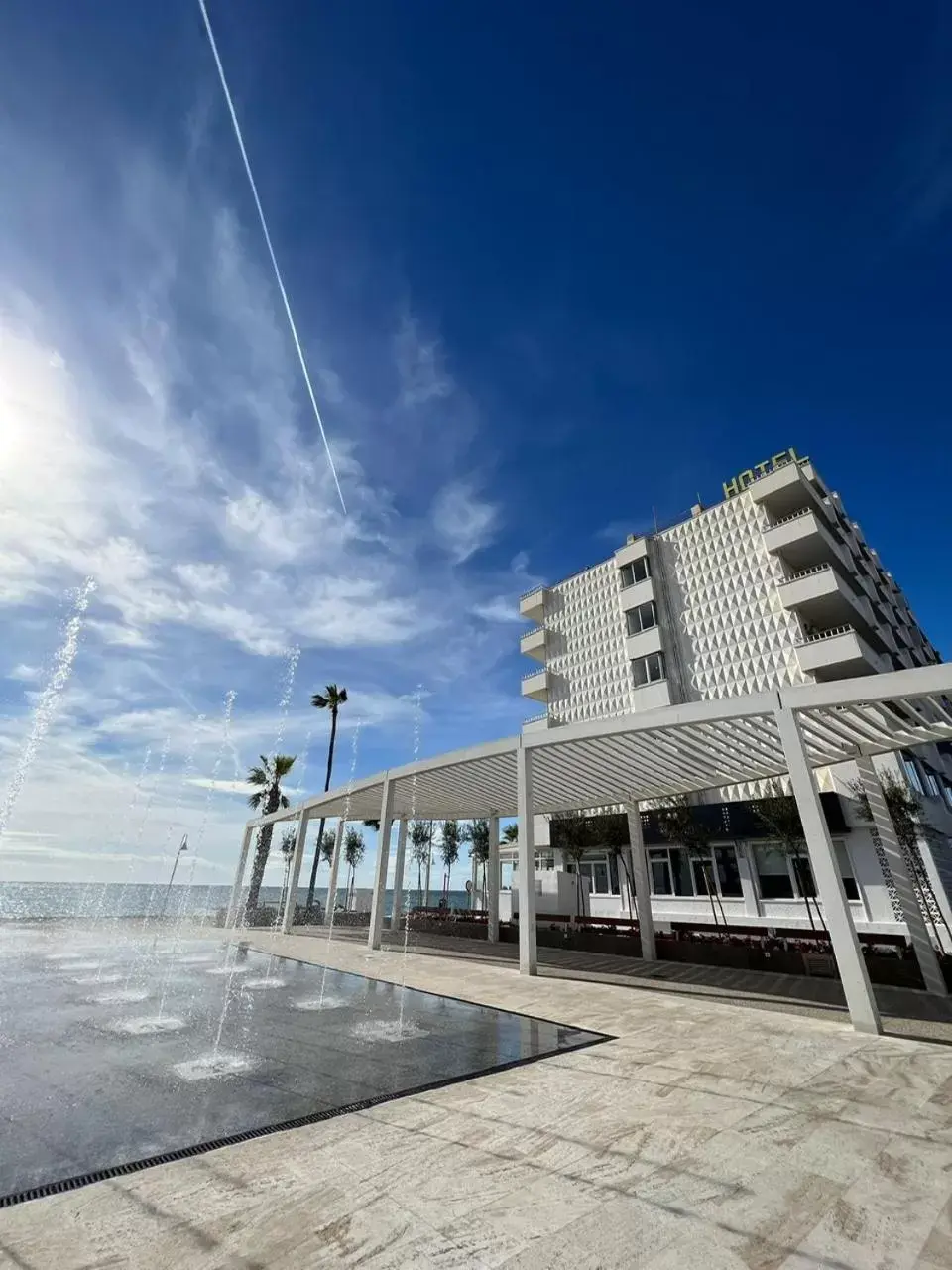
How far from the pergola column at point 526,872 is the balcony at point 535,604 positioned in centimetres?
2356

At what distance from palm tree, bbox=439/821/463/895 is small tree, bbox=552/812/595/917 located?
28.7 meters

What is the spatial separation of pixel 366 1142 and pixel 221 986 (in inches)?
310

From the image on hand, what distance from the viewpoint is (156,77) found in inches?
290

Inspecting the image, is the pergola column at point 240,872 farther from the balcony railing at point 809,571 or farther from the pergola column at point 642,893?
the balcony railing at point 809,571

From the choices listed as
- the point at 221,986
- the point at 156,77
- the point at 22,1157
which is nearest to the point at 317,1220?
the point at 22,1157

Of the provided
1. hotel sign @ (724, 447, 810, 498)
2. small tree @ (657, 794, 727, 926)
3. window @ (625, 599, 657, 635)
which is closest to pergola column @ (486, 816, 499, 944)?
small tree @ (657, 794, 727, 926)

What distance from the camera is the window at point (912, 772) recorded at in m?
20.0

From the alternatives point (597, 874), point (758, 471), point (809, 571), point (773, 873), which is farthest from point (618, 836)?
point (758, 471)

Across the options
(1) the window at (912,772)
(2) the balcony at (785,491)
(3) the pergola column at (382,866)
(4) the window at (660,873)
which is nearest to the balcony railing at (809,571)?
(2) the balcony at (785,491)

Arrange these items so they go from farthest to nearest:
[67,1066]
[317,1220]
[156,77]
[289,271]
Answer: [289,271], [156,77], [67,1066], [317,1220]

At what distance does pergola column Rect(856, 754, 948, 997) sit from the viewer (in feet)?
34.1

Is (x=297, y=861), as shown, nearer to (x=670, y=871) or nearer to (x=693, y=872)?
(x=670, y=871)

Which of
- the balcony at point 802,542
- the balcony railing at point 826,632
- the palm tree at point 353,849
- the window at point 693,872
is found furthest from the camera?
the palm tree at point 353,849

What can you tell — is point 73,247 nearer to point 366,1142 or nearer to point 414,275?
point 414,275
